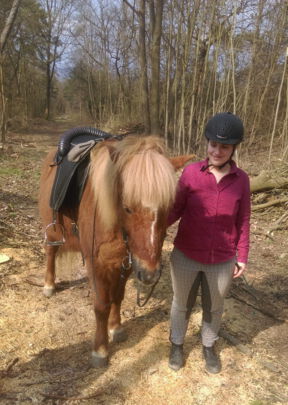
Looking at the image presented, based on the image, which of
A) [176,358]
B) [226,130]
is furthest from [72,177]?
[176,358]

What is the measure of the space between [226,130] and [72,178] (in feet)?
3.83

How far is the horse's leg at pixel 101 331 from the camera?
7.43 ft

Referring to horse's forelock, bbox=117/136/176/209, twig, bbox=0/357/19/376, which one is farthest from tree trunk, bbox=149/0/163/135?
twig, bbox=0/357/19/376

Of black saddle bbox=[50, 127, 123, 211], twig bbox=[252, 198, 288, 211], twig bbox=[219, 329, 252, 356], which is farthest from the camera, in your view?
twig bbox=[252, 198, 288, 211]

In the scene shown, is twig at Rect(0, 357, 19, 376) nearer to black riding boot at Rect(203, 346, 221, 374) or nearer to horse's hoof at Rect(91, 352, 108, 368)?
A: horse's hoof at Rect(91, 352, 108, 368)

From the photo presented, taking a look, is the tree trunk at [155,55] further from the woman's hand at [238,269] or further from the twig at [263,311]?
the woman's hand at [238,269]

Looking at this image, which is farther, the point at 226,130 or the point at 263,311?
the point at 263,311

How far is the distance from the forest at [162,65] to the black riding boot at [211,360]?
4258 millimetres

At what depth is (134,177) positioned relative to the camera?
165cm

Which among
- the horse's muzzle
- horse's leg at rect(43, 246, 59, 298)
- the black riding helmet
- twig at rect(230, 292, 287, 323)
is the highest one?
the black riding helmet

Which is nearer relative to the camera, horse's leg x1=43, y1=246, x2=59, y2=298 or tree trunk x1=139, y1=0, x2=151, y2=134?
horse's leg x1=43, y1=246, x2=59, y2=298

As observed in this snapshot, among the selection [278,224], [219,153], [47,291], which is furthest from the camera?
[278,224]

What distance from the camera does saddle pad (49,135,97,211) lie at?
2420 millimetres

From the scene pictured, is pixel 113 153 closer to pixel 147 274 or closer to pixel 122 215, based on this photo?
pixel 122 215
